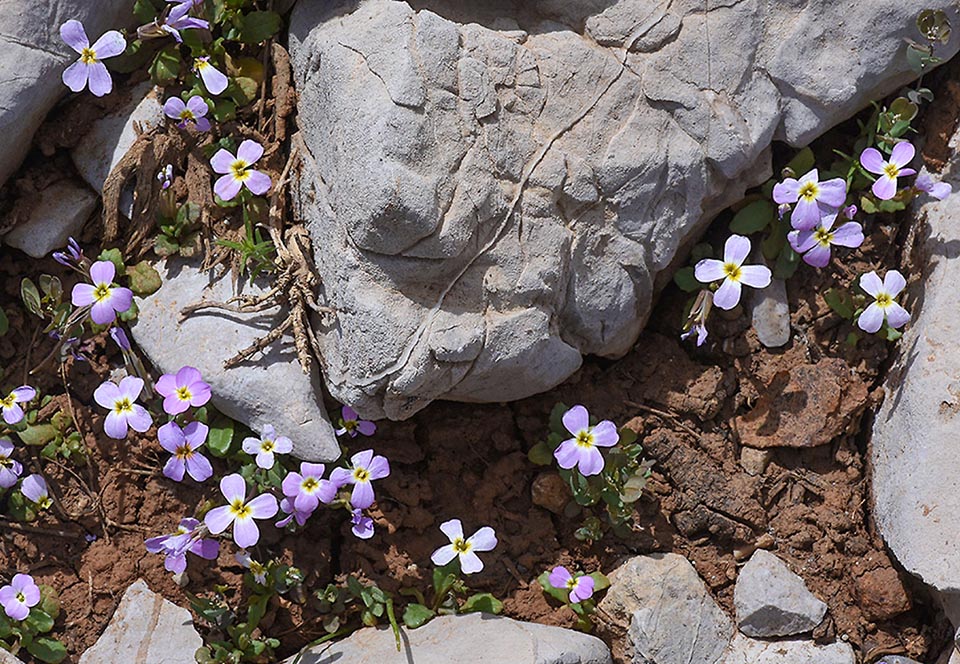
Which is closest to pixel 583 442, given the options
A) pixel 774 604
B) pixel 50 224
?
pixel 774 604

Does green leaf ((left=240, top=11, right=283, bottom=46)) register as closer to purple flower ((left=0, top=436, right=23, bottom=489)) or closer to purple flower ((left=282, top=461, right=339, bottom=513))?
purple flower ((left=282, top=461, right=339, bottom=513))

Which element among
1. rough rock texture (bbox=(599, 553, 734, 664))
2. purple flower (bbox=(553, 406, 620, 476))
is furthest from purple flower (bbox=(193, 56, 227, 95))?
rough rock texture (bbox=(599, 553, 734, 664))

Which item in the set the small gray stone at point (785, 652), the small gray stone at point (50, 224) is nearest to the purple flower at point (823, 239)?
the small gray stone at point (785, 652)

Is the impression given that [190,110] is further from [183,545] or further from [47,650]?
[47,650]

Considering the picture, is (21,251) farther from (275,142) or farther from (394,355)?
(394,355)

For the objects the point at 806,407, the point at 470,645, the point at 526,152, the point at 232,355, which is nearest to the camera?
the point at 526,152
